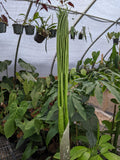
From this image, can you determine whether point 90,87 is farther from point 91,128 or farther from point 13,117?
point 13,117

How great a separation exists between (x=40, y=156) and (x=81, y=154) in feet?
2.29

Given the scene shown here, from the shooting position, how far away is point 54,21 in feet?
9.95

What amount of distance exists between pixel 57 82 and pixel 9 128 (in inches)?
27.4

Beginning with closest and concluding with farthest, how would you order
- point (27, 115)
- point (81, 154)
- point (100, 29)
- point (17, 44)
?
point (81, 154) → point (27, 115) → point (17, 44) → point (100, 29)

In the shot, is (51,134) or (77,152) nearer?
(77,152)

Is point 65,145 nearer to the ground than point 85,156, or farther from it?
farther from it

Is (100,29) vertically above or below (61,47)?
above

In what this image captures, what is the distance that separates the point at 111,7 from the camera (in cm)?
316

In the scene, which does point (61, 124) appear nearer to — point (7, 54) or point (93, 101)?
point (7, 54)

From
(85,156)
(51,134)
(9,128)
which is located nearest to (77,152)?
(85,156)

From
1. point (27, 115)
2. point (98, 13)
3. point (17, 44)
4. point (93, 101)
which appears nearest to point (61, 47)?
point (27, 115)

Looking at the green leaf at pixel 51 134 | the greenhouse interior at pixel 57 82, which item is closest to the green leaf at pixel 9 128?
the greenhouse interior at pixel 57 82

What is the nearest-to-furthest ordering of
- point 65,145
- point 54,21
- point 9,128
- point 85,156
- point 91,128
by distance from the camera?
point 65,145
point 85,156
point 91,128
point 9,128
point 54,21

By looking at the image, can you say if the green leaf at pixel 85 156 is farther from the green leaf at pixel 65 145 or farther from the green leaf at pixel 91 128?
the green leaf at pixel 65 145
